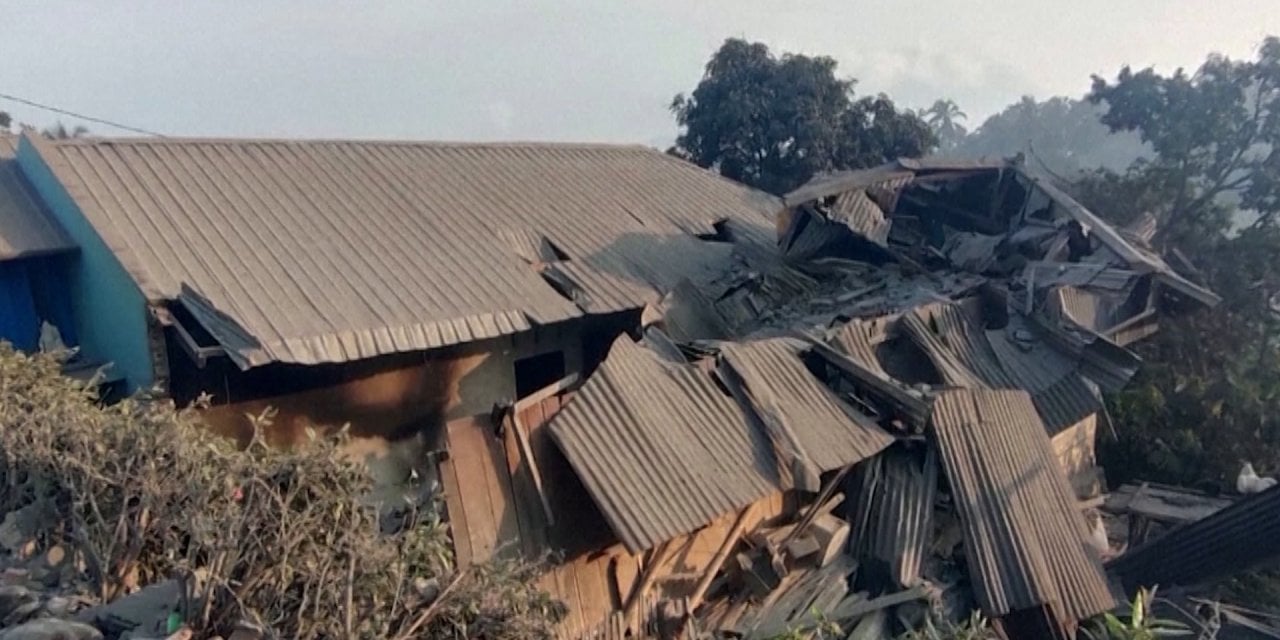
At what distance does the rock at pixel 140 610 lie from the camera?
4.10m

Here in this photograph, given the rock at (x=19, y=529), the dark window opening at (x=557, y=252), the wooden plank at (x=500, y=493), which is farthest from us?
the dark window opening at (x=557, y=252)

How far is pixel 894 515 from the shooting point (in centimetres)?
761

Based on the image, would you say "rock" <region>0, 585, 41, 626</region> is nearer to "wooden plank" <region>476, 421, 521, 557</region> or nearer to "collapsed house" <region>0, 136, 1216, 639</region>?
"collapsed house" <region>0, 136, 1216, 639</region>

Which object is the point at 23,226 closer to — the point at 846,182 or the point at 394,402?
the point at 394,402

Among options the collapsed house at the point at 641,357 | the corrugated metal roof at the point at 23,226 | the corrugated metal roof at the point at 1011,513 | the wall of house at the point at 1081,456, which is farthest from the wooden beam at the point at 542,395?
the wall of house at the point at 1081,456

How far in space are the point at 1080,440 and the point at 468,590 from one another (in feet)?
30.1

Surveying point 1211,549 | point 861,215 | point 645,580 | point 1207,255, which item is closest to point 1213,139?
point 1207,255

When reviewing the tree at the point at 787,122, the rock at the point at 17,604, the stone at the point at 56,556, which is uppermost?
the tree at the point at 787,122

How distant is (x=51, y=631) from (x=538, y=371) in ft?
21.9

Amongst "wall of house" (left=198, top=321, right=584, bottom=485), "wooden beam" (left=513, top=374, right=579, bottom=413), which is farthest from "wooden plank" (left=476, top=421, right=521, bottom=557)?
"wall of house" (left=198, top=321, right=584, bottom=485)

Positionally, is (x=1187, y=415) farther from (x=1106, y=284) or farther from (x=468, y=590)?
(x=468, y=590)

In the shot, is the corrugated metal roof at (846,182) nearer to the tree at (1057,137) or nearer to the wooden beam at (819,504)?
the wooden beam at (819,504)

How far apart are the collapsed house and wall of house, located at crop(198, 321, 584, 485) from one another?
26mm

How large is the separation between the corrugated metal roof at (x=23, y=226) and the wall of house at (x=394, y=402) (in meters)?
1.94
